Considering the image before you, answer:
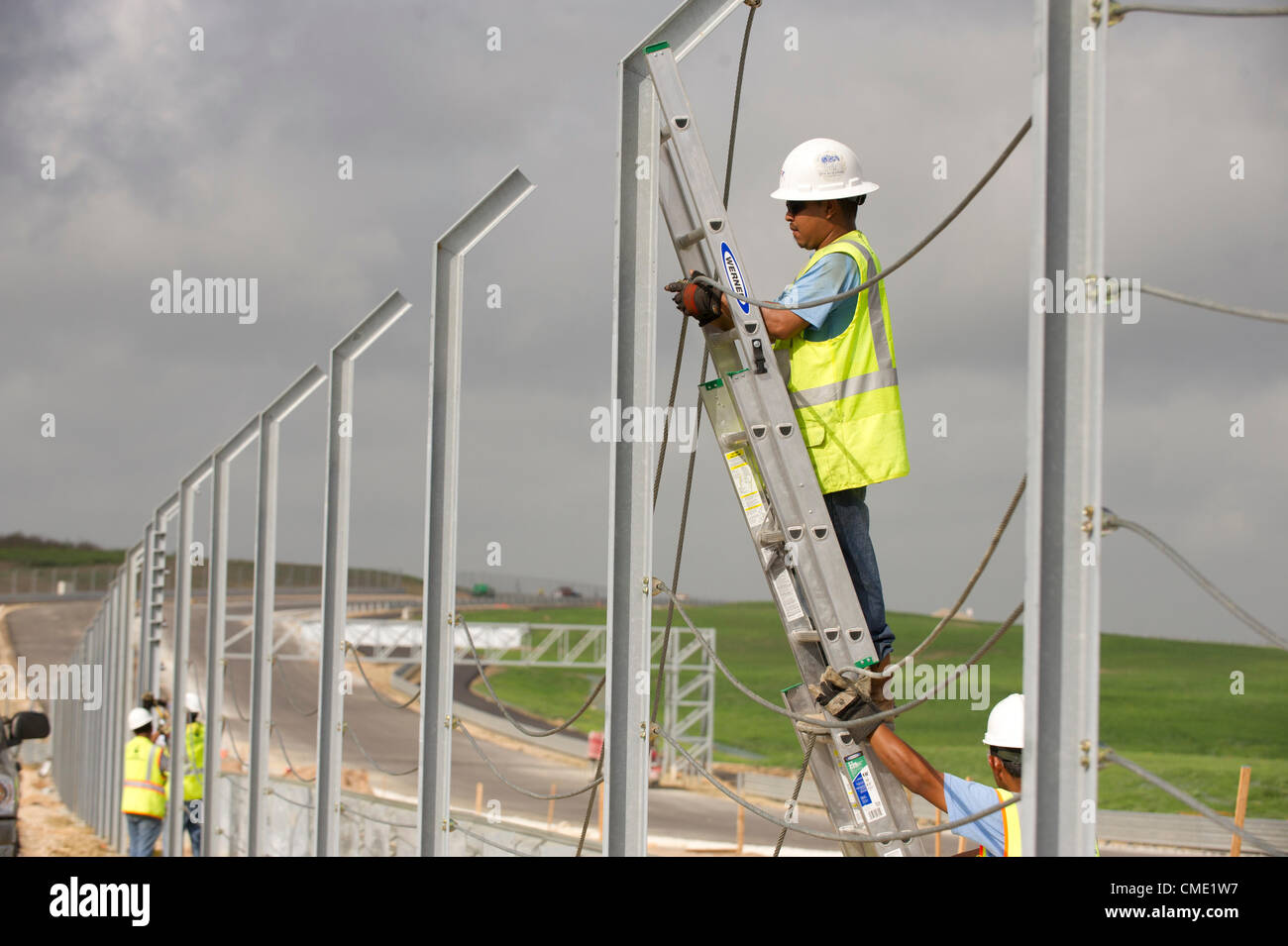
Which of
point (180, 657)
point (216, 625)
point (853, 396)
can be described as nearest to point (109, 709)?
point (180, 657)

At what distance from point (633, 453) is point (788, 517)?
0.58m

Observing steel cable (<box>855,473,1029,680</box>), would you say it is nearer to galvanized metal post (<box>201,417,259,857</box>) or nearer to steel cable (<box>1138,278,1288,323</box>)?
steel cable (<box>1138,278,1288,323</box>)

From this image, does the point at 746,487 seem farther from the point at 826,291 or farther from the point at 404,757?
the point at 404,757

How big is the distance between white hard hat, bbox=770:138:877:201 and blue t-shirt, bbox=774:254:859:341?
322 millimetres

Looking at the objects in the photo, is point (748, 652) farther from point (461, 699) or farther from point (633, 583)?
point (633, 583)

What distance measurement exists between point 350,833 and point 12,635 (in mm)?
50319

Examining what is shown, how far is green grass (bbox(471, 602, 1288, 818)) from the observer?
46.3 metres

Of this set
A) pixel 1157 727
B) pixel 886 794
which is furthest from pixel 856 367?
pixel 1157 727

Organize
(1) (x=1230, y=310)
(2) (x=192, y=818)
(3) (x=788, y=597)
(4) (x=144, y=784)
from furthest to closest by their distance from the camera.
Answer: (4) (x=144, y=784)
(2) (x=192, y=818)
(3) (x=788, y=597)
(1) (x=1230, y=310)

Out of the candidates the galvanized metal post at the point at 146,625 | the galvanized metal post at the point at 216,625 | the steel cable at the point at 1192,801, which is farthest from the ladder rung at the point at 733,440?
the galvanized metal post at the point at 146,625

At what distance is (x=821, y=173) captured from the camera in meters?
4.69

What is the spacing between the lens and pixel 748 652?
323 ft

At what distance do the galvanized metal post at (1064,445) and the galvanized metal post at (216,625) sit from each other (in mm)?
7709
